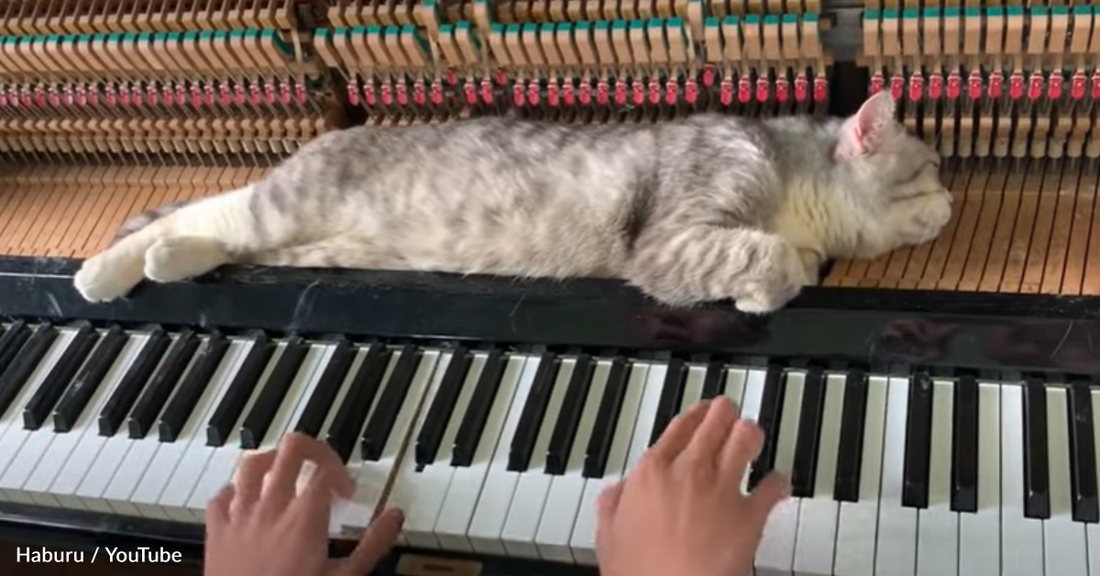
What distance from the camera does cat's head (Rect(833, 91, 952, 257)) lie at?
186 cm

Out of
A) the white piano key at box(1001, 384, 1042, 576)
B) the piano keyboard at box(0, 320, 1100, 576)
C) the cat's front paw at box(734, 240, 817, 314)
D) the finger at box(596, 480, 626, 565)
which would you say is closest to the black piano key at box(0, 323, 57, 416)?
the piano keyboard at box(0, 320, 1100, 576)

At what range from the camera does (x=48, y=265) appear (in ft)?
6.95

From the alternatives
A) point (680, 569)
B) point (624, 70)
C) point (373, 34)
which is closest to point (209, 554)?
point (680, 569)

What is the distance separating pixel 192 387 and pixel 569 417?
620 millimetres

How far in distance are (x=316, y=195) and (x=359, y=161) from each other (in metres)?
0.10

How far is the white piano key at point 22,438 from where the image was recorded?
6.50ft

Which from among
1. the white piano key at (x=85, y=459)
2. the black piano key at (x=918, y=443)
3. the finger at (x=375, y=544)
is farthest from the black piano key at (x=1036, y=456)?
the white piano key at (x=85, y=459)

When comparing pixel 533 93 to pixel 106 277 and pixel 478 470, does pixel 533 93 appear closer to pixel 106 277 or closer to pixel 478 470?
pixel 478 470

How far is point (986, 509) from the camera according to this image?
1.61m

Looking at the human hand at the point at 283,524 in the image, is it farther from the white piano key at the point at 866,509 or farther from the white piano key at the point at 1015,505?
the white piano key at the point at 1015,505

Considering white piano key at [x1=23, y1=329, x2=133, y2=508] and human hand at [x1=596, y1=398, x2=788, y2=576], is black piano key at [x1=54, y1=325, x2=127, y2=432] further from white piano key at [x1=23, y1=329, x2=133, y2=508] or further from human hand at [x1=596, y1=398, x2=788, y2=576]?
human hand at [x1=596, y1=398, x2=788, y2=576]

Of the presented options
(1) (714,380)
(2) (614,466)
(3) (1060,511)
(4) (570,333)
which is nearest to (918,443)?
(3) (1060,511)

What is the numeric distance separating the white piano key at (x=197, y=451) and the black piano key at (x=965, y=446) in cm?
107

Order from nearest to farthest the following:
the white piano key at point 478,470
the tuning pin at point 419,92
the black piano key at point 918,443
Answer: the black piano key at point 918,443, the white piano key at point 478,470, the tuning pin at point 419,92
